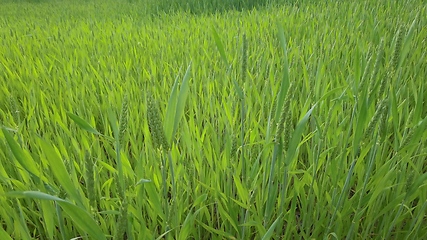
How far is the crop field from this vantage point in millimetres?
432

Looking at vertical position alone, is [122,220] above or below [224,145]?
above

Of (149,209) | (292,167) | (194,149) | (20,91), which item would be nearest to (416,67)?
(292,167)

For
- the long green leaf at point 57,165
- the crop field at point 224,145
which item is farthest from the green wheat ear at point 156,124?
the long green leaf at point 57,165

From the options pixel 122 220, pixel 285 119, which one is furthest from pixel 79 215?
pixel 285 119

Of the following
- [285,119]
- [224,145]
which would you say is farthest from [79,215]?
[224,145]

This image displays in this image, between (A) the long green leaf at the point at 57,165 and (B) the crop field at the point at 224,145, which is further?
(B) the crop field at the point at 224,145

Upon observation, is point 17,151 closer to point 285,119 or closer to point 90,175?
point 90,175

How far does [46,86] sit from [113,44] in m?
0.58

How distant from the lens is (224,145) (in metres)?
0.82

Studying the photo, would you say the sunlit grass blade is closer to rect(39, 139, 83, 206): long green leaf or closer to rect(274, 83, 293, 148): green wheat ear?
rect(39, 139, 83, 206): long green leaf

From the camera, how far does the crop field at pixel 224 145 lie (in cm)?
43

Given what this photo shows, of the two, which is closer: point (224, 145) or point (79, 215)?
point (79, 215)

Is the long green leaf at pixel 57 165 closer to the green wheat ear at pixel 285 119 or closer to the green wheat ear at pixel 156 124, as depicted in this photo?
the green wheat ear at pixel 156 124

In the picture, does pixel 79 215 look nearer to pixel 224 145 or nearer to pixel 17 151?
pixel 17 151
